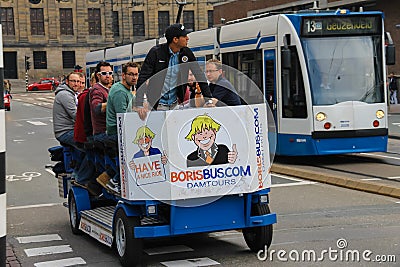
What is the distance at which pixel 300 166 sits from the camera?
52.9ft

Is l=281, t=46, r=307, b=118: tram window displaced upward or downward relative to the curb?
upward

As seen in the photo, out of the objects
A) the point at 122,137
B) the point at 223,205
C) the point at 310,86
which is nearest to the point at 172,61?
the point at 122,137

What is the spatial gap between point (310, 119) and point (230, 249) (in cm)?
771

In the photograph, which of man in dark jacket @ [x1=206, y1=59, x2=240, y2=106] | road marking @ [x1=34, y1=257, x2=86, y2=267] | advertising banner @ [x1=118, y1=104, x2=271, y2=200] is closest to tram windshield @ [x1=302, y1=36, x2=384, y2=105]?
man in dark jacket @ [x1=206, y1=59, x2=240, y2=106]

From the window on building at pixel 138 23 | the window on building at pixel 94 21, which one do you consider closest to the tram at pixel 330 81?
the window on building at pixel 94 21

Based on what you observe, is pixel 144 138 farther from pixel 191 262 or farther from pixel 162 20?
pixel 162 20

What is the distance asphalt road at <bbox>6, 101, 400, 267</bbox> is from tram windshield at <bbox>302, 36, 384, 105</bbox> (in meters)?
3.01

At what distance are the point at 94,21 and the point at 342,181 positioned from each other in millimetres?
80678

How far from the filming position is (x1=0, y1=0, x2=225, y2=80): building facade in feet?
288

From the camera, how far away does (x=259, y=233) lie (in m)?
8.16

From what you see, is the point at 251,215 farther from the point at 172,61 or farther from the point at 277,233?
the point at 172,61

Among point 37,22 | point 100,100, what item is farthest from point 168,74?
point 37,22

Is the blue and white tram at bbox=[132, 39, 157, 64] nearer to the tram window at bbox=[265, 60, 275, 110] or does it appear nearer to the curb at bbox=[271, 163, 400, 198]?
the tram window at bbox=[265, 60, 275, 110]

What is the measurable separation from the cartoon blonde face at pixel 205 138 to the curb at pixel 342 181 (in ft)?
16.1
